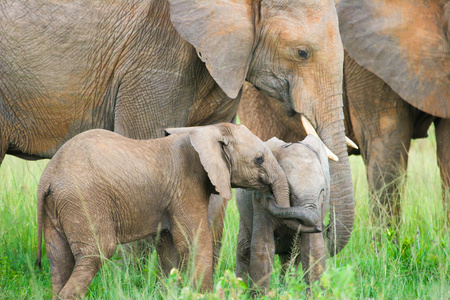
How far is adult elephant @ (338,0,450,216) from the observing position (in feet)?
19.6

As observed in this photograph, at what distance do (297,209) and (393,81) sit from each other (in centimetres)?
274

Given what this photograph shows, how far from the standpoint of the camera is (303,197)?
3781mm

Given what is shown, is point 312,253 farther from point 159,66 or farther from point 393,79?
point 393,79

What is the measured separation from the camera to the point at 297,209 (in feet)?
12.0

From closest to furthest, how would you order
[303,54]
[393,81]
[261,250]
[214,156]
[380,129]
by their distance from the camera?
[214,156], [261,250], [303,54], [393,81], [380,129]

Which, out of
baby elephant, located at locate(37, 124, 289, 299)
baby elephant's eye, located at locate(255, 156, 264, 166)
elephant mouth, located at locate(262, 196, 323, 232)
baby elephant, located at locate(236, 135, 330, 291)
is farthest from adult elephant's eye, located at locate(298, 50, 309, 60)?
elephant mouth, located at locate(262, 196, 323, 232)

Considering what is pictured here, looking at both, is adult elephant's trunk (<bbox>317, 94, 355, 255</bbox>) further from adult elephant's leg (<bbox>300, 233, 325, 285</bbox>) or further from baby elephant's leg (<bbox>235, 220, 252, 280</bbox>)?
baby elephant's leg (<bbox>235, 220, 252, 280</bbox>)

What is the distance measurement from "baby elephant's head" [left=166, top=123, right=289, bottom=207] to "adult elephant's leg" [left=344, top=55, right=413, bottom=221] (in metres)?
2.48

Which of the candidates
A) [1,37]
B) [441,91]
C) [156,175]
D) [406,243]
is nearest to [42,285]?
[156,175]

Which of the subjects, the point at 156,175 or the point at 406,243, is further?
the point at 406,243

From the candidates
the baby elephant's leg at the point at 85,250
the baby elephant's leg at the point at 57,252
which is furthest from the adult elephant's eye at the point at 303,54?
the baby elephant's leg at the point at 57,252

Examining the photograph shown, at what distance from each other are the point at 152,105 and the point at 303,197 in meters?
1.09

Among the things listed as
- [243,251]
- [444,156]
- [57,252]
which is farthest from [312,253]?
[444,156]

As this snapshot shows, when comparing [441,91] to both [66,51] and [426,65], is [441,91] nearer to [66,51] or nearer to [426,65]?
[426,65]
